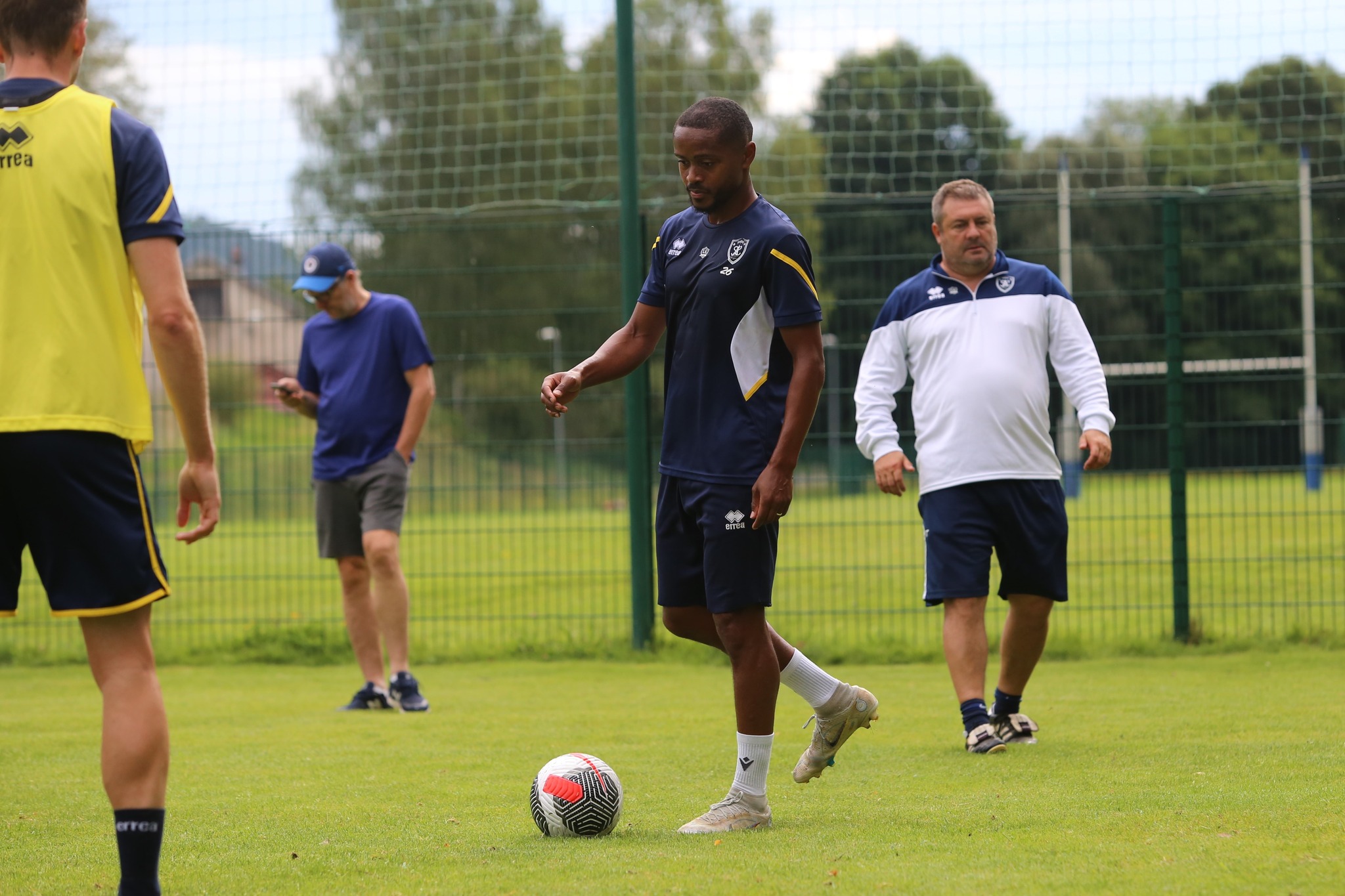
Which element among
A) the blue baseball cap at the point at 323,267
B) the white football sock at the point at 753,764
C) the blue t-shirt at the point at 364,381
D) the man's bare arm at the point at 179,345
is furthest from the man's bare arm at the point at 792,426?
the blue baseball cap at the point at 323,267

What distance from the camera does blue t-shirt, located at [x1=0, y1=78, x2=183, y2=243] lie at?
3.17 metres

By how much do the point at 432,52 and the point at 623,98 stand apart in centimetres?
2586

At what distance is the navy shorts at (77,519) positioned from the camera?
121 inches

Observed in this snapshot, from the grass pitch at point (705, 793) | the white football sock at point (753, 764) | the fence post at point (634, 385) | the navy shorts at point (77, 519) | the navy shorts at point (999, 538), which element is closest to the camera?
→ the navy shorts at point (77, 519)

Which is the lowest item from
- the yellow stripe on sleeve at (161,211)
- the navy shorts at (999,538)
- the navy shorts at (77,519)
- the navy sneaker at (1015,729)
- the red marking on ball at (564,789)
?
the navy sneaker at (1015,729)

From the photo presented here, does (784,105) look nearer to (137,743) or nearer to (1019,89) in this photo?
(1019,89)

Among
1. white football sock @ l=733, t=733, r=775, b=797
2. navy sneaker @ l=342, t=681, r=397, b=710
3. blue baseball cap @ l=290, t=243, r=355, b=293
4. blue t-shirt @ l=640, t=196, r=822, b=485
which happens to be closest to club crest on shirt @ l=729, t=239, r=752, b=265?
blue t-shirt @ l=640, t=196, r=822, b=485

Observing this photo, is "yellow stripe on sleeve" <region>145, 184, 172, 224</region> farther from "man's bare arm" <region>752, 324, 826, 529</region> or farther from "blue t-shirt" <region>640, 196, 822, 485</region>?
"man's bare arm" <region>752, 324, 826, 529</region>

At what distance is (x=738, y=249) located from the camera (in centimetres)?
409

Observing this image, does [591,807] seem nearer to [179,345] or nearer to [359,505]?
[179,345]

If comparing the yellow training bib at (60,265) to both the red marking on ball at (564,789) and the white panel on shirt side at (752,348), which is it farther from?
the white panel on shirt side at (752,348)

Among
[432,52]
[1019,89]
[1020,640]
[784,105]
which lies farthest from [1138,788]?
[432,52]

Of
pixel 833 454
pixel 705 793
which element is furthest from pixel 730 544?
pixel 833 454

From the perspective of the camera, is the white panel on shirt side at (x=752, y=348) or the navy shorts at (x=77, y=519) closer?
the navy shorts at (x=77, y=519)
